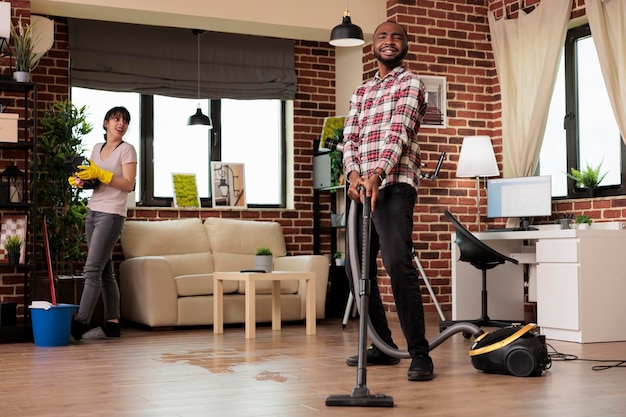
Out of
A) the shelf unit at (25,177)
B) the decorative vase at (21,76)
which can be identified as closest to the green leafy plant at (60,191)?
the shelf unit at (25,177)

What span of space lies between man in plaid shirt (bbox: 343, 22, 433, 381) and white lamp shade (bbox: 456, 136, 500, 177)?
305 cm

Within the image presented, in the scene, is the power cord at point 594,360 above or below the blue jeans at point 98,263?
below

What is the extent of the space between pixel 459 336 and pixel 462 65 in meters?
2.70

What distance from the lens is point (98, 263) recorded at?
5.86 metres

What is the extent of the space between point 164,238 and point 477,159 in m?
2.63

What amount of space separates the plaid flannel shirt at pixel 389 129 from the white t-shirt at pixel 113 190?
89.9 inches

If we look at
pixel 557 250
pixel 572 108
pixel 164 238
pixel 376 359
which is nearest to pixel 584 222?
pixel 557 250

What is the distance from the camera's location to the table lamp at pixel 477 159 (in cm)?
704

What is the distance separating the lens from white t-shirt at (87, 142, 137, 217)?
592 cm

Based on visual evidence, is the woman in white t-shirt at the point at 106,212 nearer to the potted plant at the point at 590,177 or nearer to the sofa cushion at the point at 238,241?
the sofa cushion at the point at 238,241

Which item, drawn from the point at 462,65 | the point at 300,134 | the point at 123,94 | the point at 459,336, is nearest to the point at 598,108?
the point at 462,65

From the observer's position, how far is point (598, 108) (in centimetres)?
679

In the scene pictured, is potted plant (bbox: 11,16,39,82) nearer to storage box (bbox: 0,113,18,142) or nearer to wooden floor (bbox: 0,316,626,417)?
storage box (bbox: 0,113,18,142)

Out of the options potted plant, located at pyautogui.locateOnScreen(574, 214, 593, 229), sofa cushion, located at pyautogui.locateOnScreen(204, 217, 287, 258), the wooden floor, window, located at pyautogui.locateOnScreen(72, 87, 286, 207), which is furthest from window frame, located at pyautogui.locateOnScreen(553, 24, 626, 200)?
window, located at pyautogui.locateOnScreen(72, 87, 286, 207)
